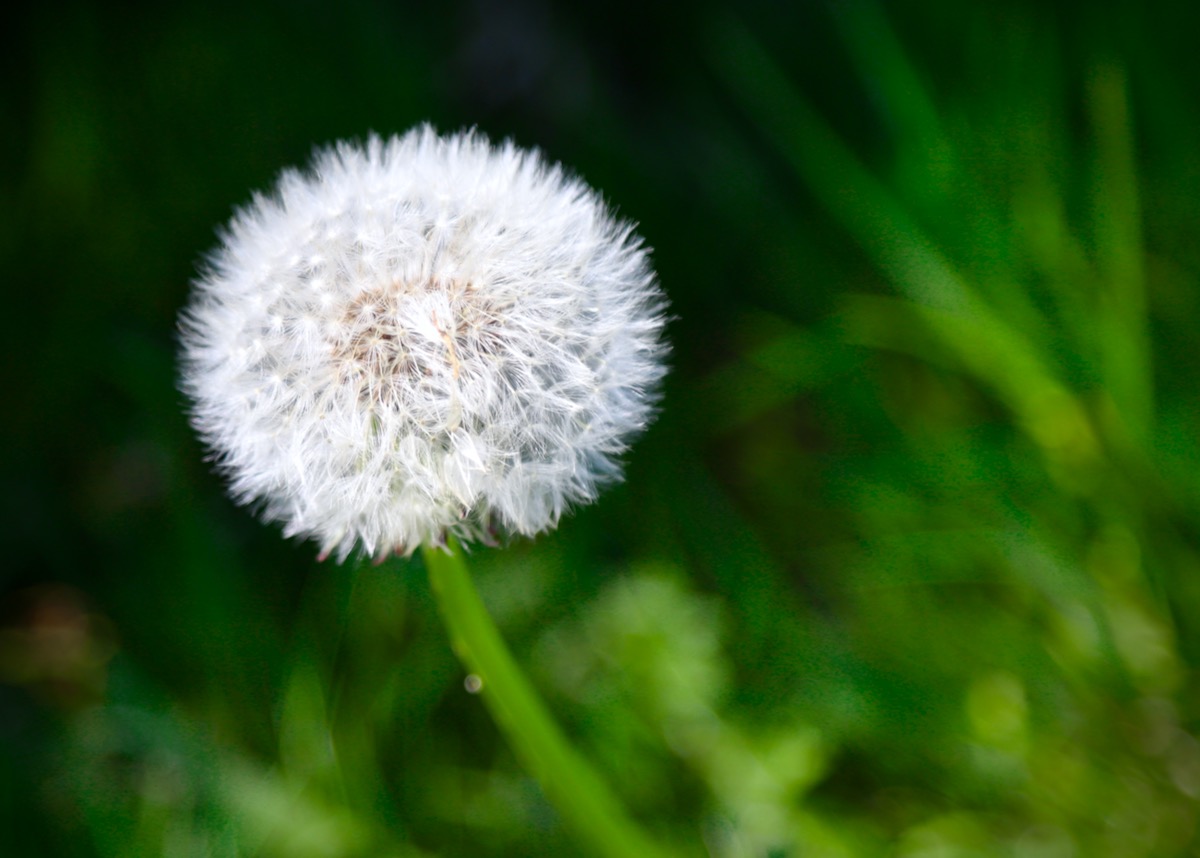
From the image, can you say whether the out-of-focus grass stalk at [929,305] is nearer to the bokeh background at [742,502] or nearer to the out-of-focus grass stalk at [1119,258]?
the bokeh background at [742,502]

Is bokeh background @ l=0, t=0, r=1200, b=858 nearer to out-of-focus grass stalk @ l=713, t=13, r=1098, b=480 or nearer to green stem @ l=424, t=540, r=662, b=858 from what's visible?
out-of-focus grass stalk @ l=713, t=13, r=1098, b=480

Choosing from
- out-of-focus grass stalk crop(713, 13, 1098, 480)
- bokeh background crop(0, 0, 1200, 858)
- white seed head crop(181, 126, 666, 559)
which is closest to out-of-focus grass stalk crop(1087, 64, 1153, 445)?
bokeh background crop(0, 0, 1200, 858)

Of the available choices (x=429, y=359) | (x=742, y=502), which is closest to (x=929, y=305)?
(x=742, y=502)

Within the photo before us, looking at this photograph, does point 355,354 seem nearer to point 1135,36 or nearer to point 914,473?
point 914,473

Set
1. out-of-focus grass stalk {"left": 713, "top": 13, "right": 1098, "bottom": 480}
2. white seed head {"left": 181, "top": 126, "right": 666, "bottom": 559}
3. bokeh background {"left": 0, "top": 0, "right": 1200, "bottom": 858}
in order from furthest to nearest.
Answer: out-of-focus grass stalk {"left": 713, "top": 13, "right": 1098, "bottom": 480} → bokeh background {"left": 0, "top": 0, "right": 1200, "bottom": 858} → white seed head {"left": 181, "top": 126, "right": 666, "bottom": 559}

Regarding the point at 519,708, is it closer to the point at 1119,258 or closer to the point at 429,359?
the point at 429,359

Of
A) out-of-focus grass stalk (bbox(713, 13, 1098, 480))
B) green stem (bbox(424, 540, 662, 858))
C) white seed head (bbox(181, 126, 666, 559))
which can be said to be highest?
out-of-focus grass stalk (bbox(713, 13, 1098, 480))

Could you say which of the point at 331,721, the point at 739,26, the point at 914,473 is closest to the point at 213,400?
the point at 331,721

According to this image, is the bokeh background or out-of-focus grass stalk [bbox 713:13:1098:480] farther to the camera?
out-of-focus grass stalk [bbox 713:13:1098:480]
